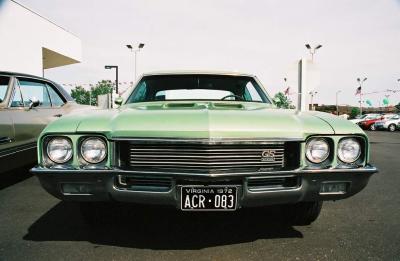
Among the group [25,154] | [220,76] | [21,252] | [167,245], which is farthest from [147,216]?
[25,154]

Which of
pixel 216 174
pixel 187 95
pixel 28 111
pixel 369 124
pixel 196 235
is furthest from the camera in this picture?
pixel 369 124

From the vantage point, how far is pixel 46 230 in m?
2.99

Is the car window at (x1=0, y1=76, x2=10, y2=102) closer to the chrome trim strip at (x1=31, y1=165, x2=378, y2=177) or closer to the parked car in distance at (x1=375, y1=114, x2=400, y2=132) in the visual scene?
the chrome trim strip at (x1=31, y1=165, x2=378, y2=177)

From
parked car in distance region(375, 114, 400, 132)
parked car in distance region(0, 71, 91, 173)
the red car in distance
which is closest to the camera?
parked car in distance region(0, 71, 91, 173)

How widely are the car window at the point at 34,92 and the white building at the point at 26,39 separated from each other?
34.9 ft

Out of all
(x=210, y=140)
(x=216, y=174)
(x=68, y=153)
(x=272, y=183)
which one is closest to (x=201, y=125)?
(x=210, y=140)

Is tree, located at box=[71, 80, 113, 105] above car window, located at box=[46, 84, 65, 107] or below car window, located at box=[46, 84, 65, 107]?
above

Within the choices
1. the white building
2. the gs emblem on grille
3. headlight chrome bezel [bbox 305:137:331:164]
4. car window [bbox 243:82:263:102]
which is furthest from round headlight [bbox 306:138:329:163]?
the white building

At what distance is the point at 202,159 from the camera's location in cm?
231

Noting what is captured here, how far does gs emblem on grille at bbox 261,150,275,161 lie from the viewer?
7.86ft

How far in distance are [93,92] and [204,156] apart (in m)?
91.3

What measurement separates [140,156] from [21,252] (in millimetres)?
1081

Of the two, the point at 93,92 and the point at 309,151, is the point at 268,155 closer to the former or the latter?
the point at 309,151

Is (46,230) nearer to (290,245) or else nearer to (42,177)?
(42,177)
